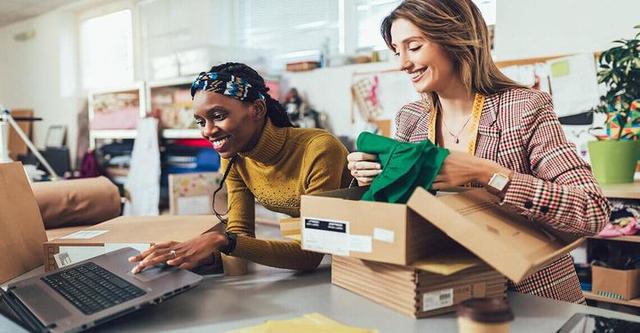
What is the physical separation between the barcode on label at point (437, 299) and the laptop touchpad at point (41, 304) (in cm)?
60

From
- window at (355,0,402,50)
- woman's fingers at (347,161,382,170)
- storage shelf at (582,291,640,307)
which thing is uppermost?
window at (355,0,402,50)

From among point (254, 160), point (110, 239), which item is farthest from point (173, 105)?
point (110, 239)

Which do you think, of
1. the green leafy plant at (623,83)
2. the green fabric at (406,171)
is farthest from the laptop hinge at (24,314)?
the green leafy plant at (623,83)

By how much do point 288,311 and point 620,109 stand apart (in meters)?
2.08

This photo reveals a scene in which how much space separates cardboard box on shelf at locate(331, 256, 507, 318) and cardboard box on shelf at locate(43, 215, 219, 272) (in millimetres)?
505

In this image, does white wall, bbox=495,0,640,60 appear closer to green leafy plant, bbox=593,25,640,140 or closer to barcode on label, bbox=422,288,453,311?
green leafy plant, bbox=593,25,640,140

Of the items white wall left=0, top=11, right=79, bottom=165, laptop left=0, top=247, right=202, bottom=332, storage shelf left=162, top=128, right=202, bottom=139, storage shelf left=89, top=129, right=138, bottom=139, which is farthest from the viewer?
white wall left=0, top=11, right=79, bottom=165

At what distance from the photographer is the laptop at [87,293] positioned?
0.91 meters

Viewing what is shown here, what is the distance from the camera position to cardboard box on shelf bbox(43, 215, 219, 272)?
4.26ft

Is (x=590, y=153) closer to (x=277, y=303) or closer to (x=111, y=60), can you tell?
(x=277, y=303)

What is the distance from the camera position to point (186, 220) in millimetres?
1561

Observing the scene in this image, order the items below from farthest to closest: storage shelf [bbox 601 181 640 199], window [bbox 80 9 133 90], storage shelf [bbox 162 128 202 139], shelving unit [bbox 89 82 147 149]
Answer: window [bbox 80 9 133 90] → shelving unit [bbox 89 82 147 149] → storage shelf [bbox 162 128 202 139] → storage shelf [bbox 601 181 640 199]

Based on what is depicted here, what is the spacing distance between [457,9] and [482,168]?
423 mm

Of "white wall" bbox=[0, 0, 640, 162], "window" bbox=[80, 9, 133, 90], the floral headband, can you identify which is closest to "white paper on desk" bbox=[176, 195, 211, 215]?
"white wall" bbox=[0, 0, 640, 162]
